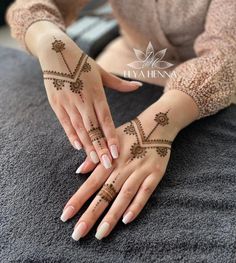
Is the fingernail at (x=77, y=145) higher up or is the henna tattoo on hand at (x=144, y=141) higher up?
the fingernail at (x=77, y=145)

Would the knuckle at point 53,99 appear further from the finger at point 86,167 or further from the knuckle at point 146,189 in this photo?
the knuckle at point 146,189

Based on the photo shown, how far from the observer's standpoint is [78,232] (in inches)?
23.8

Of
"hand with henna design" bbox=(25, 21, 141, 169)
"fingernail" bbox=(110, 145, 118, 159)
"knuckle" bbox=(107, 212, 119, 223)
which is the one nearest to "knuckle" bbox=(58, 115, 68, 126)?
"hand with henna design" bbox=(25, 21, 141, 169)

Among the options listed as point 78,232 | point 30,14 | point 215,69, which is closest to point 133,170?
point 78,232

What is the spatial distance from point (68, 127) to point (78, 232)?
0.73 feet

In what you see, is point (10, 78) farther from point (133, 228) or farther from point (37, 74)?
point (133, 228)

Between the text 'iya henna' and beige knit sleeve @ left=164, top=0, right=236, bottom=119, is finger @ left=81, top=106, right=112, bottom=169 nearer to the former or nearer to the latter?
the text 'iya henna'

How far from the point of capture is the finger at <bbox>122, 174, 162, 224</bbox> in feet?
2.06

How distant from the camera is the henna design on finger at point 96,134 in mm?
711

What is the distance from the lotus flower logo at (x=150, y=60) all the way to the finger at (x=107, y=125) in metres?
0.21

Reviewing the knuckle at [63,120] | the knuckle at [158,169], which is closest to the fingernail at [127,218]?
the knuckle at [158,169]

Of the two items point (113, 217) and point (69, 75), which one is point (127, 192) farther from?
point (69, 75)

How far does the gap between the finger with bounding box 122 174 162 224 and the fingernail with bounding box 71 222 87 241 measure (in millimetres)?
65

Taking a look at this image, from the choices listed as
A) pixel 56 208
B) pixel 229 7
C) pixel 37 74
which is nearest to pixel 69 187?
pixel 56 208
